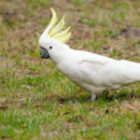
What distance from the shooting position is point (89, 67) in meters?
5.27

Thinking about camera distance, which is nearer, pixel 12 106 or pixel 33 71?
pixel 12 106

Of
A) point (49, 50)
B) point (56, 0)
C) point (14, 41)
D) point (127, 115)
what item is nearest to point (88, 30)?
point (14, 41)

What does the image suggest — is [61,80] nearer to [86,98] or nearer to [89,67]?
[86,98]

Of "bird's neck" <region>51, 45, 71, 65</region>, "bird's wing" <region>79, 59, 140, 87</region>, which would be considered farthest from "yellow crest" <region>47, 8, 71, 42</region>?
"bird's wing" <region>79, 59, 140, 87</region>

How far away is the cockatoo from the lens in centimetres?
525

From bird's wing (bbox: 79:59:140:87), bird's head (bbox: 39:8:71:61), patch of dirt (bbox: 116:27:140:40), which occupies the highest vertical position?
bird's head (bbox: 39:8:71:61)

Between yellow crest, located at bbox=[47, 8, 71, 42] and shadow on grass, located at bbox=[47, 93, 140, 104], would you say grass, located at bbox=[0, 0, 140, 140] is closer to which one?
shadow on grass, located at bbox=[47, 93, 140, 104]

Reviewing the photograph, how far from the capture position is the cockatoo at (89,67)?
5250mm

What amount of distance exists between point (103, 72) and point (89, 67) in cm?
17

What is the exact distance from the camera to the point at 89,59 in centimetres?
529

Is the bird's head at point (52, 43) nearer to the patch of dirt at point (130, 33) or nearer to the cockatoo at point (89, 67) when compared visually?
the cockatoo at point (89, 67)

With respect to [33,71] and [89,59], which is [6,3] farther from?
[89,59]

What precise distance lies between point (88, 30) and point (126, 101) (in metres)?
4.44

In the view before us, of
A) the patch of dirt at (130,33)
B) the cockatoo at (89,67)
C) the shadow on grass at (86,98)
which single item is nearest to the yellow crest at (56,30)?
the cockatoo at (89,67)
